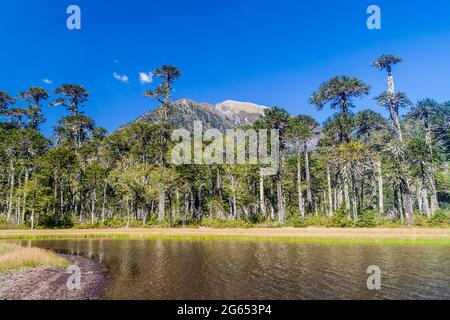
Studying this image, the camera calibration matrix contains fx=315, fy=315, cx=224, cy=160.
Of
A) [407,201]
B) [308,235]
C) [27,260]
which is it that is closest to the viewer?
[27,260]

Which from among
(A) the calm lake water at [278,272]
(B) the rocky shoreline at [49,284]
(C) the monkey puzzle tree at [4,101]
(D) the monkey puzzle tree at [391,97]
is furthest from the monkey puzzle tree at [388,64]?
(C) the monkey puzzle tree at [4,101]

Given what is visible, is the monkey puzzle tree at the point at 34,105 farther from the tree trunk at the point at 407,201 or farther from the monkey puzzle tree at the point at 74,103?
the tree trunk at the point at 407,201

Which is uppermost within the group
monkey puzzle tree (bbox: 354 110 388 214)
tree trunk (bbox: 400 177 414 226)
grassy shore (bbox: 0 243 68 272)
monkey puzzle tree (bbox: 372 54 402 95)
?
monkey puzzle tree (bbox: 372 54 402 95)

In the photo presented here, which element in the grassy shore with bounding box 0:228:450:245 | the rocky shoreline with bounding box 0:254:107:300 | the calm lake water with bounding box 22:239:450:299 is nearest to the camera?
the rocky shoreline with bounding box 0:254:107:300

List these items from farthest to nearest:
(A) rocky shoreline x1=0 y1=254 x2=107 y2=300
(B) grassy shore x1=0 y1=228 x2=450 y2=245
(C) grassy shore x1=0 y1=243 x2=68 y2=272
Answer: (B) grassy shore x1=0 y1=228 x2=450 y2=245 < (C) grassy shore x1=0 y1=243 x2=68 y2=272 < (A) rocky shoreline x1=0 y1=254 x2=107 y2=300

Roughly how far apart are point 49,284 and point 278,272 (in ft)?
45.9

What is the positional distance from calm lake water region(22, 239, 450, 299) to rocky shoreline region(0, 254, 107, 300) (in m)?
0.93

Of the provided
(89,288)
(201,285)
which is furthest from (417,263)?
(89,288)

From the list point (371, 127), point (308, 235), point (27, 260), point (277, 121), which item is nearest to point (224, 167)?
point (277, 121)

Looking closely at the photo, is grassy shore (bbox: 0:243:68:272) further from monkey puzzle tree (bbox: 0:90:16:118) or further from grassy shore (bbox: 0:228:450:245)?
monkey puzzle tree (bbox: 0:90:16:118)

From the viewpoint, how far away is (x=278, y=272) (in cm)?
2086

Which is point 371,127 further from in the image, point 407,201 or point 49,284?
point 49,284

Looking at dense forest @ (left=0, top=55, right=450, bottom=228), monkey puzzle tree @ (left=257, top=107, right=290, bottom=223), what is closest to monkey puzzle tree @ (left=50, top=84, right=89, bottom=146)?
dense forest @ (left=0, top=55, right=450, bottom=228)

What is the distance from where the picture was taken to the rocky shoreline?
631 inches
